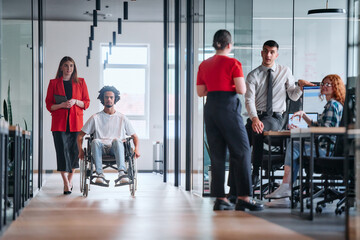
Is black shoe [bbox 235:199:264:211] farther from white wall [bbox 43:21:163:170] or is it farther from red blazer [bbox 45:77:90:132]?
white wall [bbox 43:21:163:170]

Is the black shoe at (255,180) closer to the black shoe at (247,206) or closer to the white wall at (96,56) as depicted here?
the black shoe at (247,206)

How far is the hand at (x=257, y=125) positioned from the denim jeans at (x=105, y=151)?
5.64 feet

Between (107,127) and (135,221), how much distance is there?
8.35 feet

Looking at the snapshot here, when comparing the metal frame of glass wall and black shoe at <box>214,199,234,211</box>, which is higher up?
the metal frame of glass wall

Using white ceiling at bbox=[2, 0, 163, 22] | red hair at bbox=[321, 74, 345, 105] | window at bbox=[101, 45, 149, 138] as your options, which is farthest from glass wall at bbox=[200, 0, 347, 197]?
window at bbox=[101, 45, 149, 138]

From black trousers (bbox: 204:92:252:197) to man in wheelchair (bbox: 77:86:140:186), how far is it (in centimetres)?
175

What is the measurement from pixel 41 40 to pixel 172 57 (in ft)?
7.28

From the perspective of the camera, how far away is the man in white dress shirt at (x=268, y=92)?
550cm

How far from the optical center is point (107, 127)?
6.65 metres

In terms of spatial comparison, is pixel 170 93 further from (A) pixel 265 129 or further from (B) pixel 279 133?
(B) pixel 279 133

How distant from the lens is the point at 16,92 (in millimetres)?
6469

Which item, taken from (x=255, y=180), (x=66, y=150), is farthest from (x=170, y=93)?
(x=255, y=180)

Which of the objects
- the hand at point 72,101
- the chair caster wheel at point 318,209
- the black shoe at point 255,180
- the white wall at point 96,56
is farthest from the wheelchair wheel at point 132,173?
the white wall at point 96,56

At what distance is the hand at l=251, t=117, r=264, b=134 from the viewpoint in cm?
523
